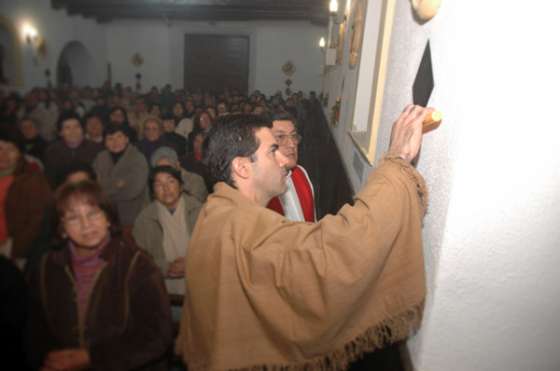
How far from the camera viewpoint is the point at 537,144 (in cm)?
79

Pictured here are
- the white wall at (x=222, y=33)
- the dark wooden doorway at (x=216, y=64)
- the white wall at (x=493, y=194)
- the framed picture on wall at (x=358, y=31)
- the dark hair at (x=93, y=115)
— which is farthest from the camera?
the framed picture on wall at (x=358, y=31)

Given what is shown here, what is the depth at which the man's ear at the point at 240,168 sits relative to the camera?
1126mm

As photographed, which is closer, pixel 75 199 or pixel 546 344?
pixel 546 344

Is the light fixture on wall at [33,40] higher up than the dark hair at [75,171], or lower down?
higher up

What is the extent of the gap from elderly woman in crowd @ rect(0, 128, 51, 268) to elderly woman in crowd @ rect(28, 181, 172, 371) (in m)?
0.09

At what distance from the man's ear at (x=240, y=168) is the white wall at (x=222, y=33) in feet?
2.63

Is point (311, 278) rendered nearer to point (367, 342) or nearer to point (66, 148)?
point (367, 342)

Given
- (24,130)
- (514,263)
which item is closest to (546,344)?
(514,263)

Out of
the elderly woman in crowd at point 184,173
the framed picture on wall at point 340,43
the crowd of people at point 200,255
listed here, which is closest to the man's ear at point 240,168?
the crowd of people at point 200,255

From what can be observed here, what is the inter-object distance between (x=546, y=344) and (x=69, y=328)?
154 cm

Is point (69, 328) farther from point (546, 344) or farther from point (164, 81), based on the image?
point (546, 344)

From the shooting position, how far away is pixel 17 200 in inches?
41.4

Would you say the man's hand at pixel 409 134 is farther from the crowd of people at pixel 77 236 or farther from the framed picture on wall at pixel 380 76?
the framed picture on wall at pixel 380 76

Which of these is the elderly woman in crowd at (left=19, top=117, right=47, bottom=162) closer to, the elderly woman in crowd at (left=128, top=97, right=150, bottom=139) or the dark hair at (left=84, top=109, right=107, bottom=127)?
the dark hair at (left=84, top=109, right=107, bottom=127)
